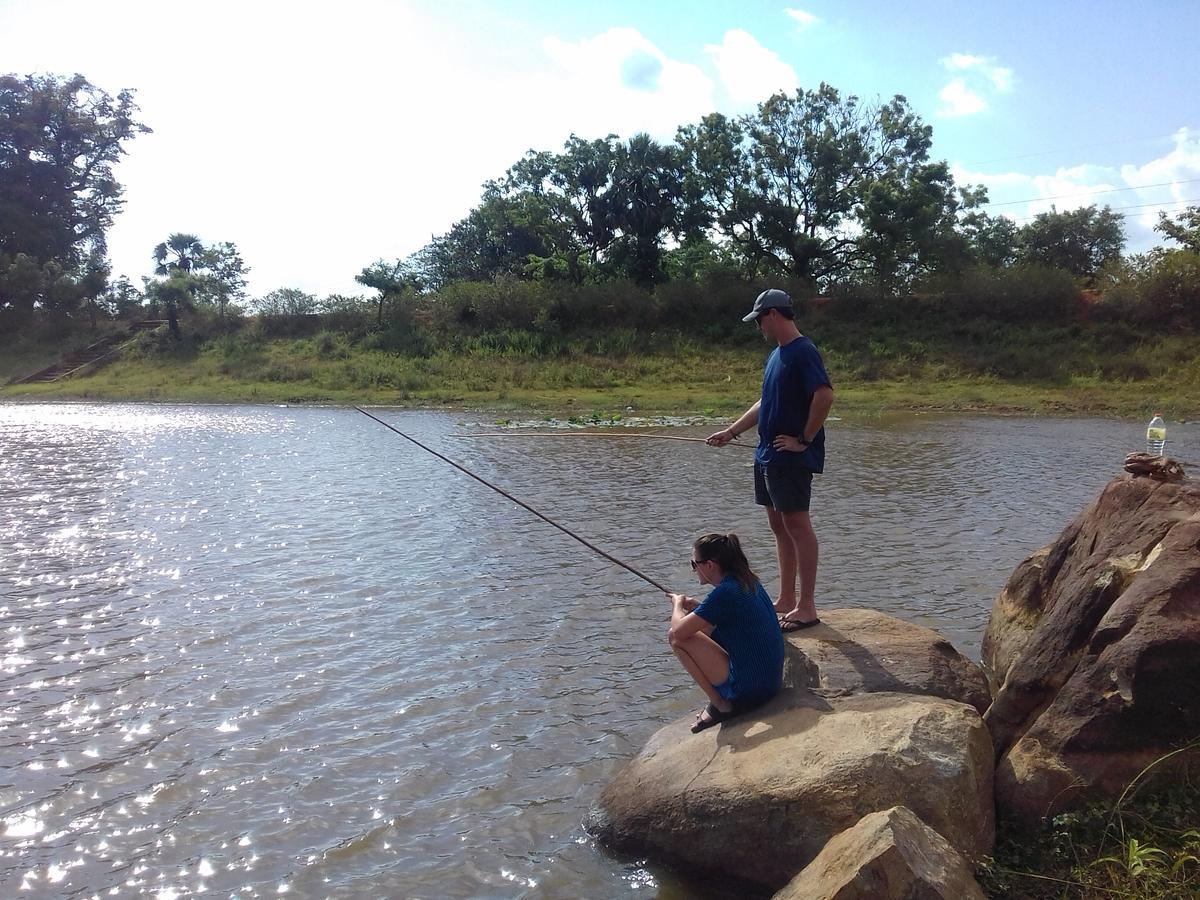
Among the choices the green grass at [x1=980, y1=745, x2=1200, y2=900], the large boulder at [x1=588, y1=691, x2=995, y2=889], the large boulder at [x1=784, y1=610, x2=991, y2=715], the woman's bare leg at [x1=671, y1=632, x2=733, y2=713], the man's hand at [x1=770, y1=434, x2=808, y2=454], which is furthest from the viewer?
the man's hand at [x1=770, y1=434, x2=808, y2=454]

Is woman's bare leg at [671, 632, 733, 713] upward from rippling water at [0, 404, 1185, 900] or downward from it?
upward

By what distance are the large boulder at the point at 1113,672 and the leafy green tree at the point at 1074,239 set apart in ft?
155

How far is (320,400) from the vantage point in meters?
32.2

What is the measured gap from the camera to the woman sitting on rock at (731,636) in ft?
16.1

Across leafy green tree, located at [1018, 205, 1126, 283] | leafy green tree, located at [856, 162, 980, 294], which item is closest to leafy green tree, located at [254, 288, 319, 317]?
leafy green tree, located at [856, 162, 980, 294]

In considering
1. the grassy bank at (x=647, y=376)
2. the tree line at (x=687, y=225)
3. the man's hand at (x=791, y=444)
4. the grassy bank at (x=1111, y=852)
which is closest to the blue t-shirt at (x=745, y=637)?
the man's hand at (x=791, y=444)

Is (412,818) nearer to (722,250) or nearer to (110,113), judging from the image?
(722,250)

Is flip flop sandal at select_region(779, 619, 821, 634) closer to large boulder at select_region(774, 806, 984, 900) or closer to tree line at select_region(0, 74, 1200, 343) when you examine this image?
large boulder at select_region(774, 806, 984, 900)

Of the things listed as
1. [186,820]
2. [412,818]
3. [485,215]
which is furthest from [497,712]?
[485,215]

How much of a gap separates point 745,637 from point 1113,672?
1666mm

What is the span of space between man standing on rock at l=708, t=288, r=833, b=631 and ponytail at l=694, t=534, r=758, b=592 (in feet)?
3.33

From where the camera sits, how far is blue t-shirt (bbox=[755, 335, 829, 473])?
5.77m

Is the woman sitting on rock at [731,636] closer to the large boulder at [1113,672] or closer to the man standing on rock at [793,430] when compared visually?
the man standing on rock at [793,430]

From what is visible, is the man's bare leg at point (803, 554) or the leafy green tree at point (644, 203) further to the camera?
the leafy green tree at point (644, 203)
